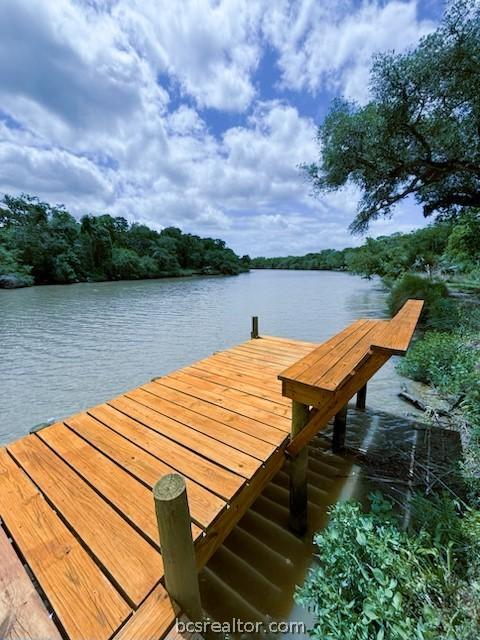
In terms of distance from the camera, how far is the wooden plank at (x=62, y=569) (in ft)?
3.65

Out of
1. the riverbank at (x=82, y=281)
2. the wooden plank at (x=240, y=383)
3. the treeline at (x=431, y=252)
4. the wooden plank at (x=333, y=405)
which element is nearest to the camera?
the wooden plank at (x=333, y=405)

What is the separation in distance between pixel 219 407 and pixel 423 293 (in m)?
9.34

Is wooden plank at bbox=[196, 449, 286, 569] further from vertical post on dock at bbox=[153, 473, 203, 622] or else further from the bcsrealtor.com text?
the bcsrealtor.com text

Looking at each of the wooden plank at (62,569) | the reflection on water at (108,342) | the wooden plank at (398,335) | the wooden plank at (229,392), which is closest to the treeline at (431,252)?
the reflection on water at (108,342)

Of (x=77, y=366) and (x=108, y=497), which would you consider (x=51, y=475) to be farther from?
(x=77, y=366)

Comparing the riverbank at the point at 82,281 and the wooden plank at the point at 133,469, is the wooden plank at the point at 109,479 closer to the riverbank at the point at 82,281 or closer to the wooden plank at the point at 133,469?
the wooden plank at the point at 133,469

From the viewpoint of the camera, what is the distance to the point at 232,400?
8.93ft

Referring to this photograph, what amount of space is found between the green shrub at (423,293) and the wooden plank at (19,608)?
31.0ft

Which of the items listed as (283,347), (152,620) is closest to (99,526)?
(152,620)

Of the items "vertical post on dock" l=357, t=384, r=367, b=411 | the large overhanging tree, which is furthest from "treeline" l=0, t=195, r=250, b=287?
"vertical post on dock" l=357, t=384, r=367, b=411

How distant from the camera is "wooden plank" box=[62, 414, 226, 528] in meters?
1.50

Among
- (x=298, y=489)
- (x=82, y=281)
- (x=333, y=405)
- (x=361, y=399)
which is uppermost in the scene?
(x=333, y=405)

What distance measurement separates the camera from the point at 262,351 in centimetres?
412

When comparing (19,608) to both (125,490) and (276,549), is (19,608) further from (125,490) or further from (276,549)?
(276,549)
